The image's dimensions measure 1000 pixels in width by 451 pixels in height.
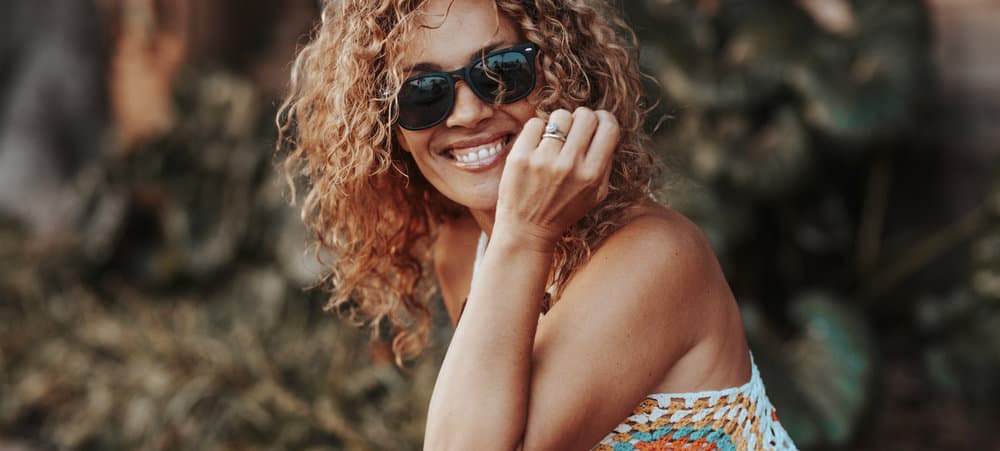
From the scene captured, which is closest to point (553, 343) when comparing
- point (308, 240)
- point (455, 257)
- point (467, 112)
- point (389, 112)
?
point (467, 112)

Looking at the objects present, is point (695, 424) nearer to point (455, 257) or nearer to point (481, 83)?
point (481, 83)

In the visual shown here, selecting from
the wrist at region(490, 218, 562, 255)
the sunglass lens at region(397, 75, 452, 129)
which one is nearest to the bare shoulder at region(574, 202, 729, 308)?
the wrist at region(490, 218, 562, 255)

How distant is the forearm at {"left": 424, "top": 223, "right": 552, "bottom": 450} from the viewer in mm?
1479

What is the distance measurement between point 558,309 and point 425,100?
17.4 inches

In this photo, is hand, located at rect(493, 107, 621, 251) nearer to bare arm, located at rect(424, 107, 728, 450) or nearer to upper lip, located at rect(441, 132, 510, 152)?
bare arm, located at rect(424, 107, 728, 450)

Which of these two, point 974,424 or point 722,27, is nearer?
point 974,424

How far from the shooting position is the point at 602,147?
1.52 metres

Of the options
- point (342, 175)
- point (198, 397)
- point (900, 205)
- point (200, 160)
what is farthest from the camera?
point (200, 160)

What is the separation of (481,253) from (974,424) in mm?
3456

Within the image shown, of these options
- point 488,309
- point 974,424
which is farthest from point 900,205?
point 488,309

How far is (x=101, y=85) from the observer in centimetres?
683

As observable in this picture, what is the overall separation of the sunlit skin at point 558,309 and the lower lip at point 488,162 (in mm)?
93

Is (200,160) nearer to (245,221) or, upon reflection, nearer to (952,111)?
(245,221)

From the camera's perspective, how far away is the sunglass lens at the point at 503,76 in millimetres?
1651
